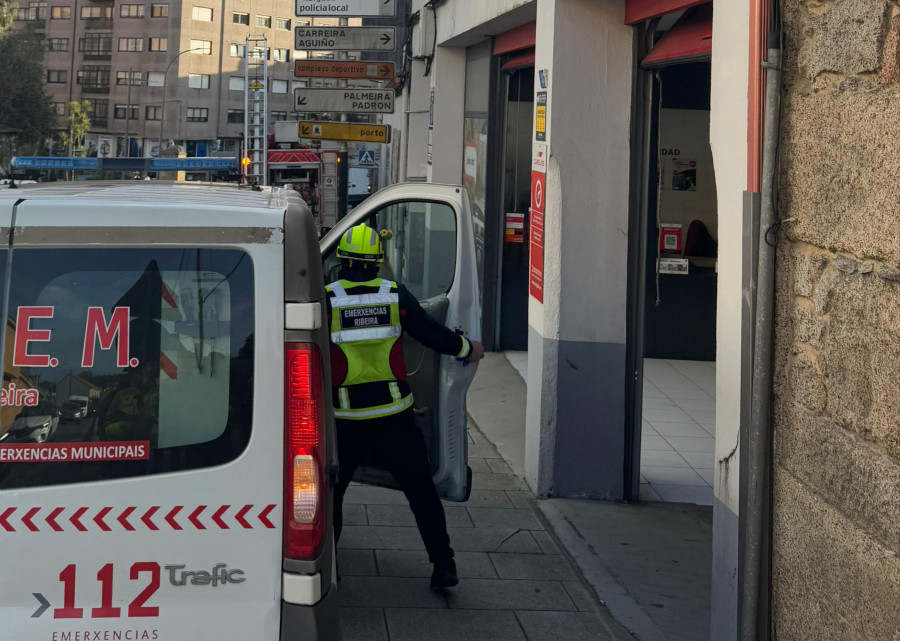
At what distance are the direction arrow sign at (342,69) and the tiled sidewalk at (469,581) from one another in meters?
7.94

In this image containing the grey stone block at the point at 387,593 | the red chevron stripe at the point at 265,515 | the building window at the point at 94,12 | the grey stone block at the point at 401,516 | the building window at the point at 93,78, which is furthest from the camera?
the building window at the point at 94,12

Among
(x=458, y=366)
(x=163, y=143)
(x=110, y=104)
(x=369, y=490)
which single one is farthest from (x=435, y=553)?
(x=110, y=104)

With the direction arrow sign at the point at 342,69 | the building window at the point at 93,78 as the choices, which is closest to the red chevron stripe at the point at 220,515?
the direction arrow sign at the point at 342,69

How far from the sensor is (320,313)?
3072mm

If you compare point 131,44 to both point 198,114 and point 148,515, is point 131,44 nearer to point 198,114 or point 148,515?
point 198,114

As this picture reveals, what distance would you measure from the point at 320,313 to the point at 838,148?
1658 millimetres

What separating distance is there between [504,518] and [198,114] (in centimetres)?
7780

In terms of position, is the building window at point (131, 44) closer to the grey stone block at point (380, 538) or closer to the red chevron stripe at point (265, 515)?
the grey stone block at point (380, 538)

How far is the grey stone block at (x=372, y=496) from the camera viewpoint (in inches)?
276

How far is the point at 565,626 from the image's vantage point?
5211 millimetres

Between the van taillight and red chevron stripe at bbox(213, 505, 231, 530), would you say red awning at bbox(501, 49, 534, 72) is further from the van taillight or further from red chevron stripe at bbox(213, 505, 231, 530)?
red chevron stripe at bbox(213, 505, 231, 530)

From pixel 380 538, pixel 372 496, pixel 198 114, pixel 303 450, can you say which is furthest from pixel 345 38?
pixel 198 114

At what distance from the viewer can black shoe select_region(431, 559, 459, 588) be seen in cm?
546

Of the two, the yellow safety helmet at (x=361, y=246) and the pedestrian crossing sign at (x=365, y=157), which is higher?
the pedestrian crossing sign at (x=365, y=157)
